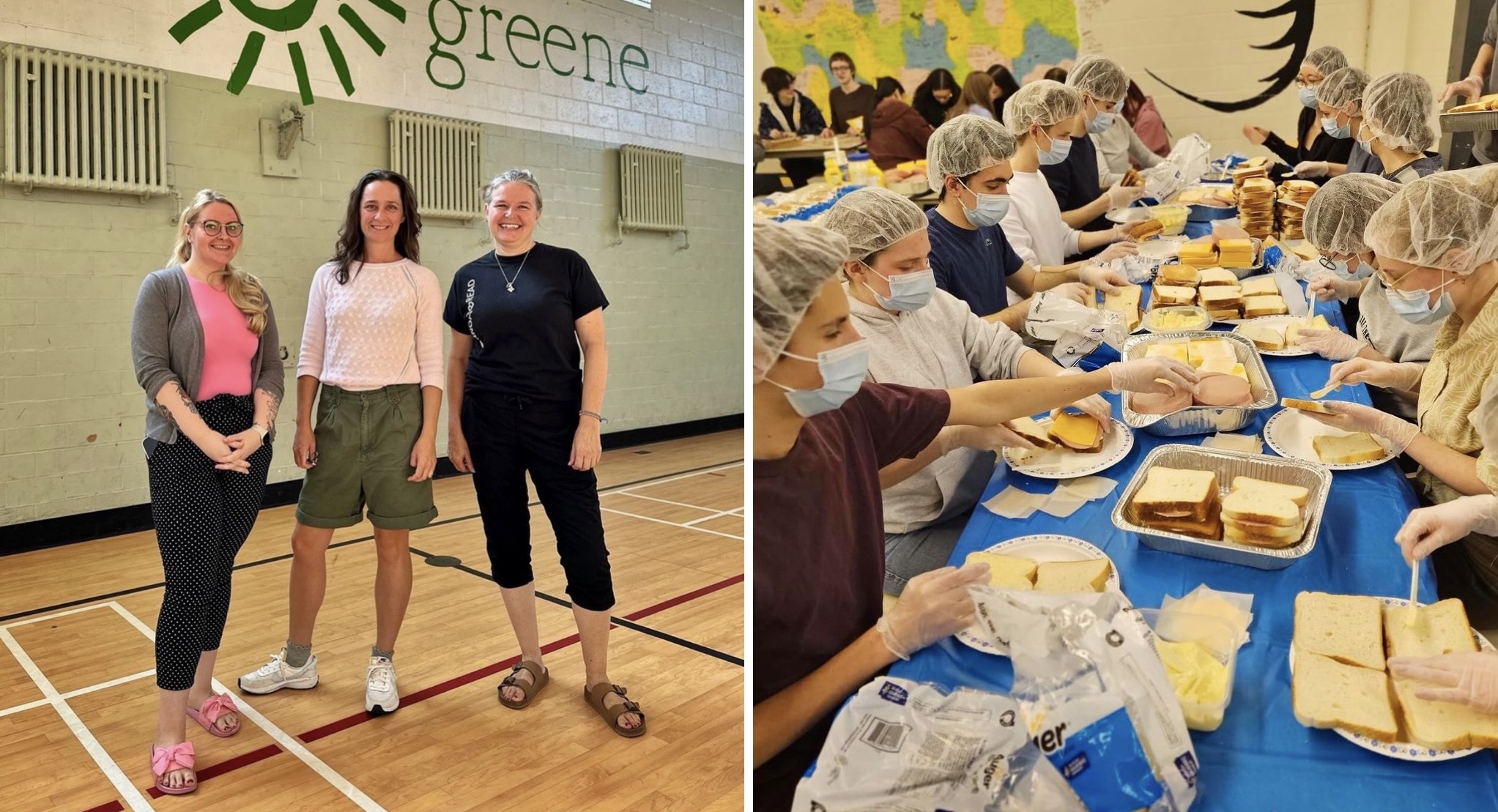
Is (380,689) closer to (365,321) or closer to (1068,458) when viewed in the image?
(365,321)

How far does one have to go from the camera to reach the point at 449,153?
278cm

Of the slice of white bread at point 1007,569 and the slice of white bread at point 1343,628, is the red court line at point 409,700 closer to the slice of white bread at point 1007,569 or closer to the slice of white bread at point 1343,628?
the slice of white bread at point 1007,569

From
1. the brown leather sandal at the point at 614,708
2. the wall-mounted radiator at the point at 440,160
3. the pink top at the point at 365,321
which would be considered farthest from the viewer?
the wall-mounted radiator at the point at 440,160

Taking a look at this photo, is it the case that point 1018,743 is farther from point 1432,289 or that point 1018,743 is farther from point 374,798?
point 374,798

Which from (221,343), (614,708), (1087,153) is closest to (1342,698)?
(1087,153)

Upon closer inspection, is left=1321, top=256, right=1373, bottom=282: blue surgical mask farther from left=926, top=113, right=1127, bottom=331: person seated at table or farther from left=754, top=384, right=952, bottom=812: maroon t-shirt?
left=754, top=384, right=952, bottom=812: maroon t-shirt

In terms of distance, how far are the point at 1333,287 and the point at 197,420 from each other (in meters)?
2.26

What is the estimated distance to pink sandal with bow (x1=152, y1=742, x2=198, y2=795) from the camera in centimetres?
217

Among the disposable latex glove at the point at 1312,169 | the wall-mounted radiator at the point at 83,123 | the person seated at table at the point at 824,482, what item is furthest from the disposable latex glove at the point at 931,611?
the wall-mounted radiator at the point at 83,123

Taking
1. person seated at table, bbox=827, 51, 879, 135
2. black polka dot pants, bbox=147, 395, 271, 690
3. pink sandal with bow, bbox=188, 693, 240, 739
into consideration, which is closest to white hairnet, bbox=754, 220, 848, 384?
person seated at table, bbox=827, 51, 879, 135

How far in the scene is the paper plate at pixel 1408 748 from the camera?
1.92ft

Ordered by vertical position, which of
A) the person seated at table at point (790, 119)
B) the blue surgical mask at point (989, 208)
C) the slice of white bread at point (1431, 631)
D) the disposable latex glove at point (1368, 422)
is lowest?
the slice of white bread at point (1431, 631)

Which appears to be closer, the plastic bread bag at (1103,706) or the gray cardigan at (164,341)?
the plastic bread bag at (1103,706)

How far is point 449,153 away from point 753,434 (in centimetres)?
221
